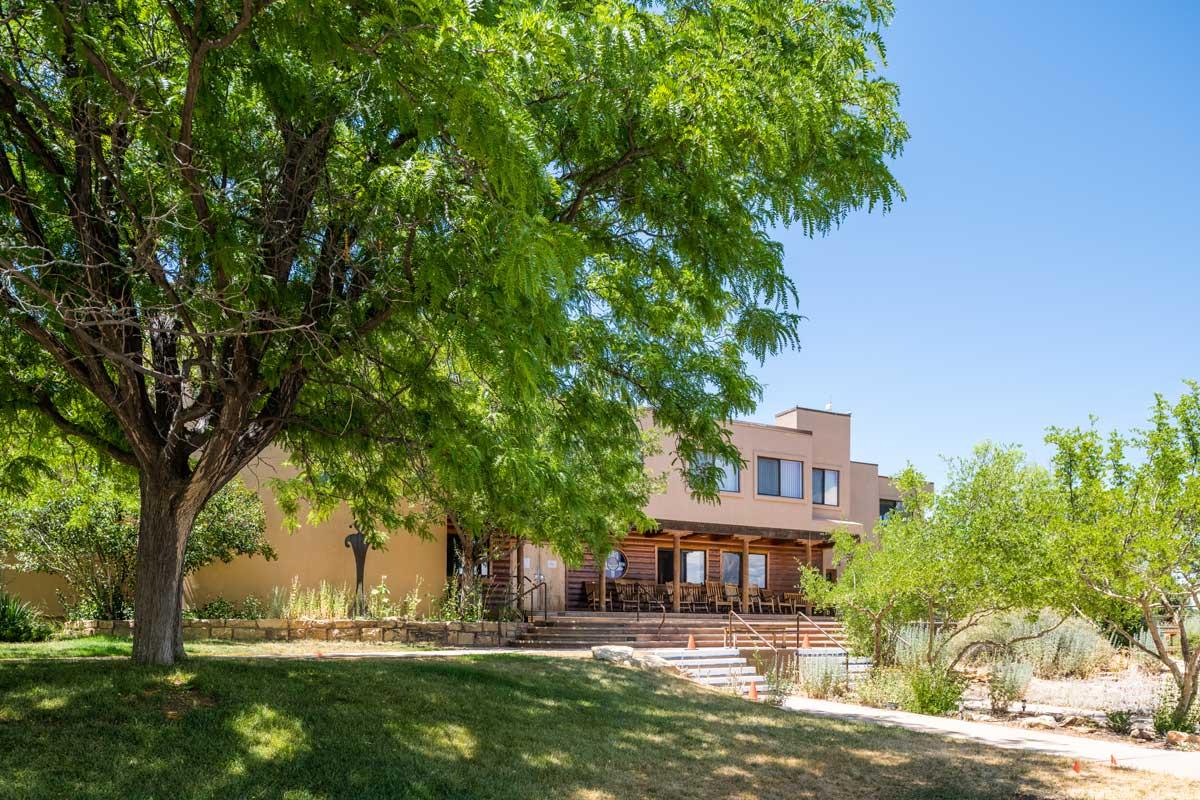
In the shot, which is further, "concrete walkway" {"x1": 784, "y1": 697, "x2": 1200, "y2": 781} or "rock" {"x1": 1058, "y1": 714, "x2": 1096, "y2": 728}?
"rock" {"x1": 1058, "y1": 714, "x2": 1096, "y2": 728}

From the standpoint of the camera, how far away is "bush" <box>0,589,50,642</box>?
1753cm

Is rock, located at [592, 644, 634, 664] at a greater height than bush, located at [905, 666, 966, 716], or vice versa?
rock, located at [592, 644, 634, 664]

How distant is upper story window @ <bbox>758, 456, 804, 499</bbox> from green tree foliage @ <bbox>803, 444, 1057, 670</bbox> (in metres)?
12.7

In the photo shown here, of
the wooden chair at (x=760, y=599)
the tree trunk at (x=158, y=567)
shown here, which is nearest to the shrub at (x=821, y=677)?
the tree trunk at (x=158, y=567)

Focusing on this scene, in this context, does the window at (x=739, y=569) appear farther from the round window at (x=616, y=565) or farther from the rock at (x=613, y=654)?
the rock at (x=613, y=654)

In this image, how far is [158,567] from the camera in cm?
1009

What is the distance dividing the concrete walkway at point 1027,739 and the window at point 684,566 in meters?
16.4

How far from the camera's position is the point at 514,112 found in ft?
19.7

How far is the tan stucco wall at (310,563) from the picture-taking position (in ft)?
75.4

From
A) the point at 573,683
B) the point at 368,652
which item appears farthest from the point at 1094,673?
the point at 368,652

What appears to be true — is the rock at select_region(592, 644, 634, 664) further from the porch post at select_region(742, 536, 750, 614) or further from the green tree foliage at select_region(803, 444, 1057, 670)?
the porch post at select_region(742, 536, 750, 614)

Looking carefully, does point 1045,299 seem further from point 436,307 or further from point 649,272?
point 436,307

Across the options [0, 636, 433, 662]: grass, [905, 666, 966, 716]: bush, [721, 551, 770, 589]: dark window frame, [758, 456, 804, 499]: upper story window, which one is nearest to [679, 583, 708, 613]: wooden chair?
[721, 551, 770, 589]: dark window frame

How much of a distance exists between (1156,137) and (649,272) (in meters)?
11.3
